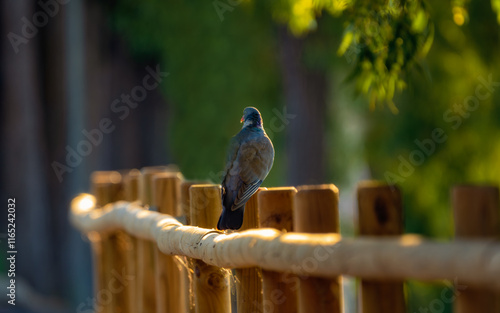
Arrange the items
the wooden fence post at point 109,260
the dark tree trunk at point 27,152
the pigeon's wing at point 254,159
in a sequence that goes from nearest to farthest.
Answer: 1. the pigeon's wing at point 254,159
2. the wooden fence post at point 109,260
3. the dark tree trunk at point 27,152

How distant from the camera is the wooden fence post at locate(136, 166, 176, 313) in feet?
14.0

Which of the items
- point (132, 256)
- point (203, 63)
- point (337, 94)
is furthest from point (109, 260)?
point (337, 94)

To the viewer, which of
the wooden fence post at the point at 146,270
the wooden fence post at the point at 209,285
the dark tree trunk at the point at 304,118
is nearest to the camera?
the wooden fence post at the point at 209,285

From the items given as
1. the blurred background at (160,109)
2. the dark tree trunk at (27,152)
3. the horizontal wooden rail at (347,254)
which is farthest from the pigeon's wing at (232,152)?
the dark tree trunk at (27,152)

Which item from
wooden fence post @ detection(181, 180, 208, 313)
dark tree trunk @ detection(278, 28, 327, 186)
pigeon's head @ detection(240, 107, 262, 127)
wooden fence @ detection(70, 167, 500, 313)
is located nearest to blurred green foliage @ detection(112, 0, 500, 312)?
dark tree trunk @ detection(278, 28, 327, 186)

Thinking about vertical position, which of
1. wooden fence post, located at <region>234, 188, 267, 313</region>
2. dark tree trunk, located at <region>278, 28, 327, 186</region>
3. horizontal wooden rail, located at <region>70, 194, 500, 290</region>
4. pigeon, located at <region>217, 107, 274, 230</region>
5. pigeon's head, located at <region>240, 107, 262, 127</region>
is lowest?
wooden fence post, located at <region>234, 188, 267, 313</region>

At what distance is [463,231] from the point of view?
1947 millimetres

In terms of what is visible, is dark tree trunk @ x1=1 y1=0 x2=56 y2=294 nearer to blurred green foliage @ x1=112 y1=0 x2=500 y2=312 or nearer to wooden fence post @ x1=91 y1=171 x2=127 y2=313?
blurred green foliage @ x1=112 y1=0 x2=500 y2=312

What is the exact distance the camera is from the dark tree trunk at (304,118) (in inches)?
433

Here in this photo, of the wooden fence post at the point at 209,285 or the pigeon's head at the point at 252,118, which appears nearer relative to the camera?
the wooden fence post at the point at 209,285

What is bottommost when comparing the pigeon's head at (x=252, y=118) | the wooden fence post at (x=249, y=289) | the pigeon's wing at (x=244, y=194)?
the wooden fence post at (x=249, y=289)

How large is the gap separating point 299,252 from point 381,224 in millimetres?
273

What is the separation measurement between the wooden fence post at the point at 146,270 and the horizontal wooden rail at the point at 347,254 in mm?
1018

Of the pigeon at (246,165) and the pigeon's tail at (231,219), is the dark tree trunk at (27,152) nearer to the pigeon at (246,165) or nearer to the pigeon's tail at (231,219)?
the pigeon at (246,165)
